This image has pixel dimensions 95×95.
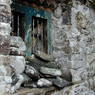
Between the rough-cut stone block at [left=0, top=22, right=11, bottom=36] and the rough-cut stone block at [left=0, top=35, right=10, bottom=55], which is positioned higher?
the rough-cut stone block at [left=0, top=22, right=11, bottom=36]

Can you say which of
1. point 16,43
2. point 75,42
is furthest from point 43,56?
point 16,43

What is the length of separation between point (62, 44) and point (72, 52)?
0.63 ft

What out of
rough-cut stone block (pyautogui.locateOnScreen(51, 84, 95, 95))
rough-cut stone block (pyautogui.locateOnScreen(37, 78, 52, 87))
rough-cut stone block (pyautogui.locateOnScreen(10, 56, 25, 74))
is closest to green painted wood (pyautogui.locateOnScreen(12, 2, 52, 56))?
rough-cut stone block (pyautogui.locateOnScreen(37, 78, 52, 87))

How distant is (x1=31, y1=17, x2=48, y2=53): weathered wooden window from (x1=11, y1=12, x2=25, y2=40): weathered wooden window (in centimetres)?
19

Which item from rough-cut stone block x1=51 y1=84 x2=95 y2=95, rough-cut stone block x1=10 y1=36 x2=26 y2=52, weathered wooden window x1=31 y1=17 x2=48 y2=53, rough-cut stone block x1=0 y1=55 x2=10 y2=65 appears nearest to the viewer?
rough-cut stone block x1=0 y1=55 x2=10 y2=65

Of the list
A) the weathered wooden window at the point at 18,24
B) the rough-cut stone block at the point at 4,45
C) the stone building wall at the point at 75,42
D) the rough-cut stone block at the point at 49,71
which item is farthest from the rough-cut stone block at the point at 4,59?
the stone building wall at the point at 75,42

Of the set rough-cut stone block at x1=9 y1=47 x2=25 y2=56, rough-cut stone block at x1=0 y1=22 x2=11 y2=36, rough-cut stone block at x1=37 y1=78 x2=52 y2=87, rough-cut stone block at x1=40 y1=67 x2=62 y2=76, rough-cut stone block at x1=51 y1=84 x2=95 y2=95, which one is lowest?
rough-cut stone block at x1=51 y1=84 x2=95 y2=95

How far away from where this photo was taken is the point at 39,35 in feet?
10.6

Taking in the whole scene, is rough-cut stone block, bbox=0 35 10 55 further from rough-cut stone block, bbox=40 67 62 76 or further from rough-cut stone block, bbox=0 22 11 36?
rough-cut stone block, bbox=40 67 62 76

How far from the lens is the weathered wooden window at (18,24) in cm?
292

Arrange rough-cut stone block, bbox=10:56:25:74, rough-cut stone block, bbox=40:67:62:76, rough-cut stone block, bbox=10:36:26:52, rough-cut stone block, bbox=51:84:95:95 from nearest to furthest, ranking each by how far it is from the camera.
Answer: rough-cut stone block, bbox=10:56:25:74, rough-cut stone block, bbox=10:36:26:52, rough-cut stone block, bbox=51:84:95:95, rough-cut stone block, bbox=40:67:62:76

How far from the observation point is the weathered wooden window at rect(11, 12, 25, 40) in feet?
9.59

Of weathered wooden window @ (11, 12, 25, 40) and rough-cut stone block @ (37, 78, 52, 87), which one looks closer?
rough-cut stone block @ (37, 78, 52, 87)

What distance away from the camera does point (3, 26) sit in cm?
202
